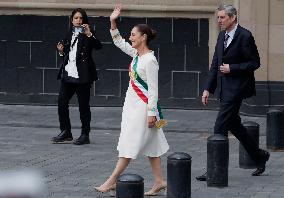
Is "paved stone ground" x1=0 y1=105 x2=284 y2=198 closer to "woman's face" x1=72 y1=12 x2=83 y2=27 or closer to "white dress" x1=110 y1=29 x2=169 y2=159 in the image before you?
"white dress" x1=110 y1=29 x2=169 y2=159

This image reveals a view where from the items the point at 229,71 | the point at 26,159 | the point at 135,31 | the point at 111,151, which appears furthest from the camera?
the point at 111,151

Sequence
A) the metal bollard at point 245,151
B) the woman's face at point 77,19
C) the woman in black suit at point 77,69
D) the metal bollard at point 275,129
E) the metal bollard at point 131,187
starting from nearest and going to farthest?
the metal bollard at point 131,187 < the metal bollard at point 245,151 < the metal bollard at point 275,129 < the woman's face at point 77,19 < the woman in black suit at point 77,69

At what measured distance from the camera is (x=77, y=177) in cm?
857

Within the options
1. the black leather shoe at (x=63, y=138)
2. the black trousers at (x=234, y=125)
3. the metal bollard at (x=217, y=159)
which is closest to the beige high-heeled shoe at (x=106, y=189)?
the metal bollard at (x=217, y=159)

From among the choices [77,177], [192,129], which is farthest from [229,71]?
[192,129]

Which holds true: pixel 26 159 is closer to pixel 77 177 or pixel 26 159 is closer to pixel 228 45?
pixel 77 177

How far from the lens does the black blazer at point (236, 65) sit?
8.31 m

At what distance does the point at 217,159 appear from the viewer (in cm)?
792

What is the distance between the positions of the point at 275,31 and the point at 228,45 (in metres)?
5.62

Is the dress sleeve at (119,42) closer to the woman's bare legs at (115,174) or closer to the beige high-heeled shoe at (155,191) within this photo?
the woman's bare legs at (115,174)

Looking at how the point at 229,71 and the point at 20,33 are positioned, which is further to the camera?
the point at 20,33

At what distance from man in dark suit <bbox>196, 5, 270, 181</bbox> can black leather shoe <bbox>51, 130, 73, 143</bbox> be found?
132 inches

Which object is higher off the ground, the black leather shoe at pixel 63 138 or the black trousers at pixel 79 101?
the black trousers at pixel 79 101

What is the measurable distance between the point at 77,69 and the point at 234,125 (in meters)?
3.17
